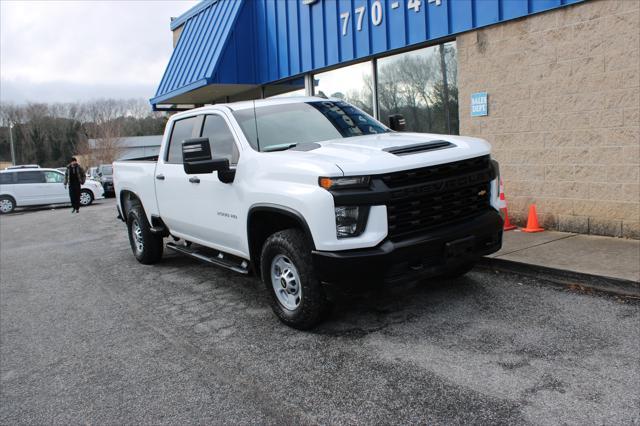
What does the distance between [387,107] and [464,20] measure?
8.29ft

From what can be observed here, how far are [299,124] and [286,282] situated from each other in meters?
1.67

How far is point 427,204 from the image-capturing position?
4422 millimetres

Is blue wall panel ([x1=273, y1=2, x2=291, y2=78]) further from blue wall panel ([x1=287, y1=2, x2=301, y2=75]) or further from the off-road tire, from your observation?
the off-road tire

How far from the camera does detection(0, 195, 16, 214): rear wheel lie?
21422 millimetres

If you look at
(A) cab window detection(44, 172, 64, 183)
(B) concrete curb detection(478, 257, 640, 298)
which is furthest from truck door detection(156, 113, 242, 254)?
(A) cab window detection(44, 172, 64, 183)

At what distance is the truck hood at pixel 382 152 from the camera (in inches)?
165

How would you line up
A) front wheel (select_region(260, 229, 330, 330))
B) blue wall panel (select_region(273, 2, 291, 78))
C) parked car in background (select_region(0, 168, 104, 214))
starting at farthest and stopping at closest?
1. parked car in background (select_region(0, 168, 104, 214))
2. blue wall panel (select_region(273, 2, 291, 78))
3. front wheel (select_region(260, 229, 330, 330))

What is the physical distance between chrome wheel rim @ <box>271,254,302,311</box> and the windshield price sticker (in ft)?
18.7

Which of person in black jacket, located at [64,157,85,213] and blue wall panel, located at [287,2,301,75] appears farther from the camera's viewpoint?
person in black jacket, located at [64,157,85,213]

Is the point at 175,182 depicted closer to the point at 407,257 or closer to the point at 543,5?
the point at 407,257

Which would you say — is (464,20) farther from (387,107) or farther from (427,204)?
(427,204)

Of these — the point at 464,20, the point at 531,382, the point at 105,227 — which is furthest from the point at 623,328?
the point at 105,227

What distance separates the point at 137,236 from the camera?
7.98 m

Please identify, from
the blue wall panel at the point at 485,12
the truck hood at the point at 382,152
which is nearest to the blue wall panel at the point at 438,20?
the blue wall panel at the point at 485,12
